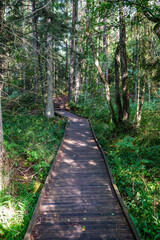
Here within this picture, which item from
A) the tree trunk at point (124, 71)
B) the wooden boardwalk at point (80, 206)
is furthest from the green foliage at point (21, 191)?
the tree trunk at point (124, 71)

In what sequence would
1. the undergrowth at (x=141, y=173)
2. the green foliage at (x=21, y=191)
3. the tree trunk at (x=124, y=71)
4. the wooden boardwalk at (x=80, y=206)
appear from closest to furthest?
the wooden boardwalk at (x=80, y=206) → the green foliage at (x=21, y=191) → the undergrowth at (x=141, y=173) → the tree trunk at (x=124, y=71)

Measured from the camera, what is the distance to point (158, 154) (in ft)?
20.8

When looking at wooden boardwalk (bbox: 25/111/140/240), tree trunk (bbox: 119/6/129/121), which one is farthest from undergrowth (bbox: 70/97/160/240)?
tree trunk (bbox: 119/6/129/121)

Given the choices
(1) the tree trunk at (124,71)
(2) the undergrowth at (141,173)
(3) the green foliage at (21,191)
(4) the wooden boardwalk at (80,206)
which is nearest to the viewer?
(4) the wooden boardwalk at (80,206)

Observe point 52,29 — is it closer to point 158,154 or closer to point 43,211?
point 158,154

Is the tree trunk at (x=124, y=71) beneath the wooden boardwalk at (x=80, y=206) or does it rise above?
above

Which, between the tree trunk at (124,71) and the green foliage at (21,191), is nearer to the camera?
the green foliage at (21,191)

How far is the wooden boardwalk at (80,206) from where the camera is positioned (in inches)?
133

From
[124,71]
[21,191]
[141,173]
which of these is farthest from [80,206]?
[124,71]

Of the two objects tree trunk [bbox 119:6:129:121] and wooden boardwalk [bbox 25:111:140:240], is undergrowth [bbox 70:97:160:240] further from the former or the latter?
tree trunk [bbox 119:6:129:121]

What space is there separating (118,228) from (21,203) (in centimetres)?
256

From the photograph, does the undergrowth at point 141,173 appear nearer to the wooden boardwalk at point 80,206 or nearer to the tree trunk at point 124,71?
the wooden boardwalk at point 80,206

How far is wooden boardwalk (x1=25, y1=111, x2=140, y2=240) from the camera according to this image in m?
3.37

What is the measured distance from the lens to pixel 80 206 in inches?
166
